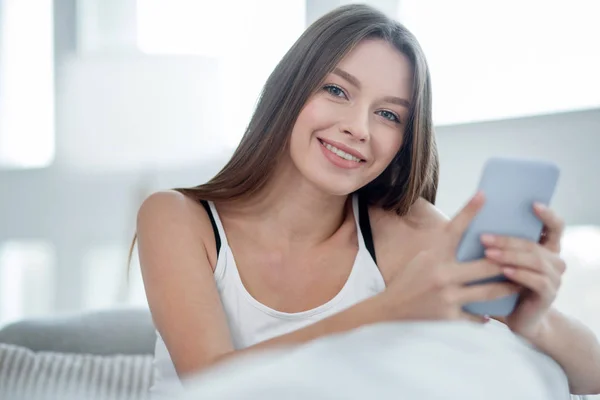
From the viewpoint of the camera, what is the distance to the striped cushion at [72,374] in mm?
1563

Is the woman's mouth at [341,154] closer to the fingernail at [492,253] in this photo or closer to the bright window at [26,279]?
the fingernail at [492,253]

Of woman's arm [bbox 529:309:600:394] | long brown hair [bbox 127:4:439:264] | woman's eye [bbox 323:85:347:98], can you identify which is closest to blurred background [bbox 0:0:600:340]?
long brown hair [bbox 127:4:439:264]

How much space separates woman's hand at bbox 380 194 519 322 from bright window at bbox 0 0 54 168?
2.68 meters

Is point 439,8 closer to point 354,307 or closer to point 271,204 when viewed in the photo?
point 271,204

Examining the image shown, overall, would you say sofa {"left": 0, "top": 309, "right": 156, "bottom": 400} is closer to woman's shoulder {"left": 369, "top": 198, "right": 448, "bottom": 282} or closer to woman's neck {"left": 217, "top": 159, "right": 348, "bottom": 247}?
woman's neck {"left": 217, "top": 159, "right": 348, "bottom": 247}

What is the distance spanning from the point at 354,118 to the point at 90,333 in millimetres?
893

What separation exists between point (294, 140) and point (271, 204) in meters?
0.17

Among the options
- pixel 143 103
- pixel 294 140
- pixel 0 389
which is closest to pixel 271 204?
pixel 294 140

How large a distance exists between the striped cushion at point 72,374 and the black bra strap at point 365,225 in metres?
0.57

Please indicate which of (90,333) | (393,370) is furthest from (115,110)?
(393,370)

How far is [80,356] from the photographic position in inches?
65.1

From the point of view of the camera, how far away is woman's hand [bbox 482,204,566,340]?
0.82 metres

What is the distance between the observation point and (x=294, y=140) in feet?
4.28

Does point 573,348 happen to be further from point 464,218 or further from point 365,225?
point 365,225
